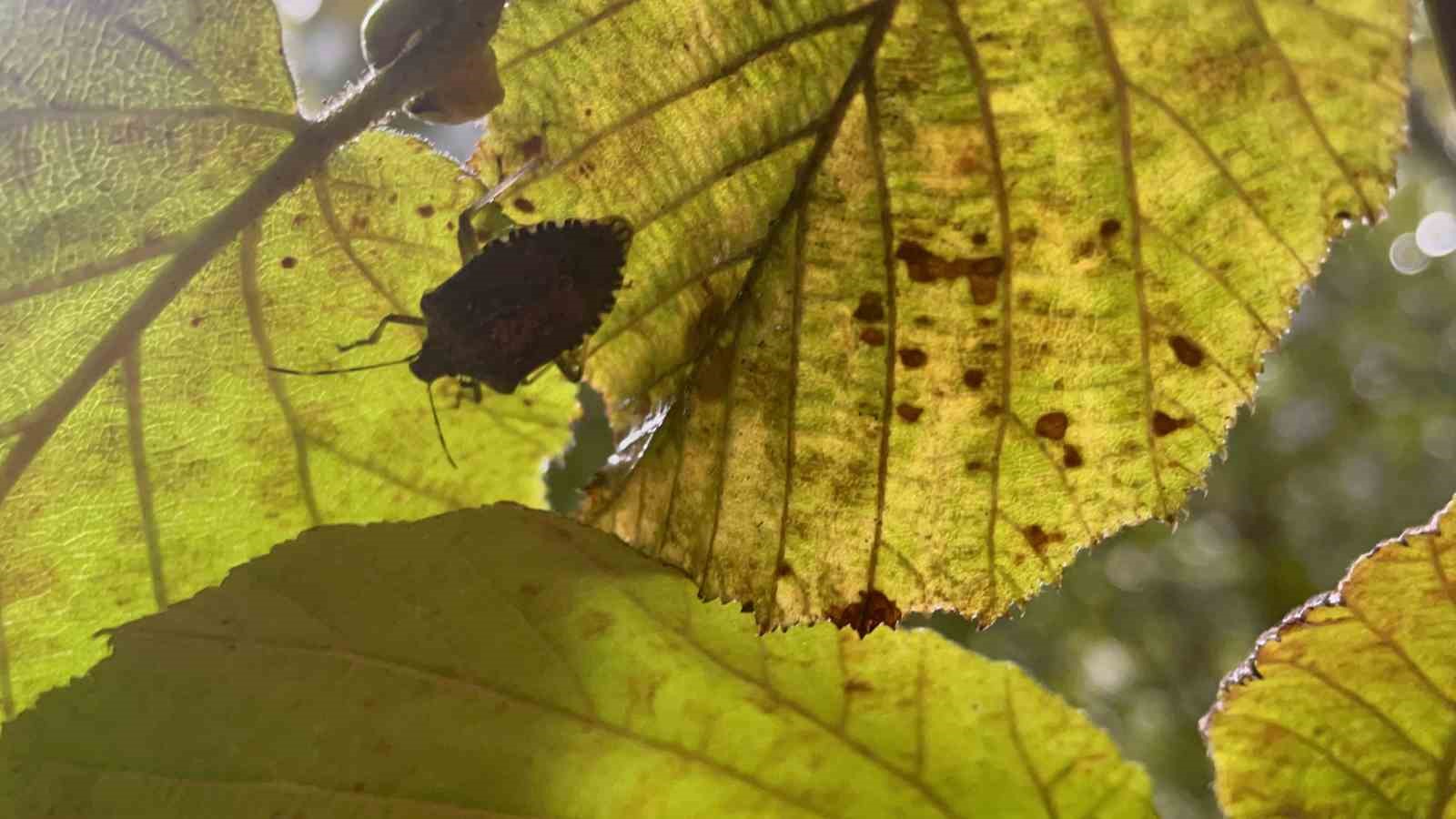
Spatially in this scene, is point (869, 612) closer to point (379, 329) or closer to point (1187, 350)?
point (1187, 350)

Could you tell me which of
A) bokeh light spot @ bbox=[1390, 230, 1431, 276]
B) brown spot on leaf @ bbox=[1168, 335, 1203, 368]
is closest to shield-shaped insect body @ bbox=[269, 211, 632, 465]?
brown spot on leaf @ bbox=[1168, 335, 1203, 368]

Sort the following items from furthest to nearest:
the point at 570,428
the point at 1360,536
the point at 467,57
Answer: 1. the point at 1360,536
2. the point at 570,428
3. the point at 467,57

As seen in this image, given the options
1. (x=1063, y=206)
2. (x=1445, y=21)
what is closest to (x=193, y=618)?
(x=1063, y=206)

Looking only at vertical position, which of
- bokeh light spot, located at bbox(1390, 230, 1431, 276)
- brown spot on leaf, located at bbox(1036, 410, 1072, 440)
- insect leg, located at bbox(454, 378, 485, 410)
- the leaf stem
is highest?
bokeh light spot, located at bbox(1390, 230, 1431, 276)

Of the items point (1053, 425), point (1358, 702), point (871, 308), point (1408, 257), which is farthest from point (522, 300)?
point (1408, 257)

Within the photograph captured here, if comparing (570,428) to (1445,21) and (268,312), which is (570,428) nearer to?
(268,312)

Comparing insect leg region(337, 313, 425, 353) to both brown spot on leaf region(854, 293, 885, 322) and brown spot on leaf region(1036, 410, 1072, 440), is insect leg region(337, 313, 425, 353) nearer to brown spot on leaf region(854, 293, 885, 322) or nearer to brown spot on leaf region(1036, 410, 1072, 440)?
brown spot on leaf region(854, 293, 885, 322)
